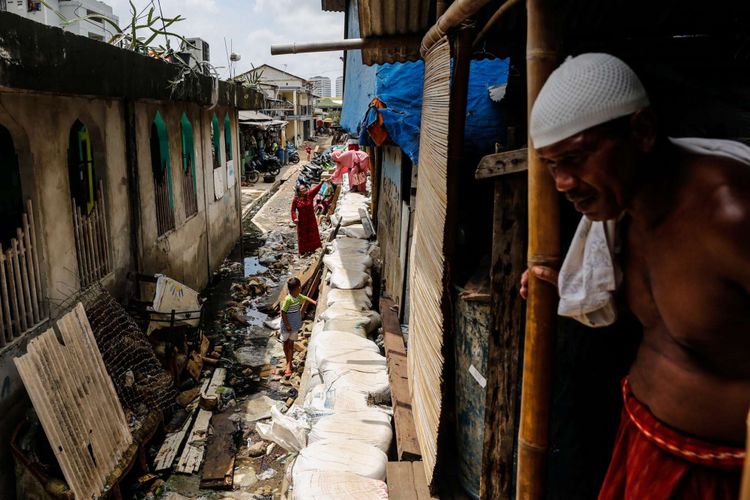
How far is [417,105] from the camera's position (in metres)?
4.75

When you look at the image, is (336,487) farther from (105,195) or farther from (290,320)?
(105,195)

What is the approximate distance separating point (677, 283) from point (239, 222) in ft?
45.8

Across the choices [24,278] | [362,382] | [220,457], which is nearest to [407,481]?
[362,382]

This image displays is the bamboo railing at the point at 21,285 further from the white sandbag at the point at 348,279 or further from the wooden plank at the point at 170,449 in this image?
the white sandbag at the point at 348,279

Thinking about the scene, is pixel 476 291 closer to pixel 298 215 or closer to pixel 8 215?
pixel 8 215

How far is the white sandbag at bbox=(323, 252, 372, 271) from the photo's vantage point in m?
8.60

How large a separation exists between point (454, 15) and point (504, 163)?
794 millimetres

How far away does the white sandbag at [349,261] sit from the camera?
8602mm

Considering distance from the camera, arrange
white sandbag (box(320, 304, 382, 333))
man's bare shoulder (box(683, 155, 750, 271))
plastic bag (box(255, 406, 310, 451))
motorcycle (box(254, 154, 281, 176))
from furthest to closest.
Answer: motorcycle (box(254, 154, 281, 176)), white sandbag (box(320, 304, 382, 333)), plastic bag (box(255, 406, 310, 451)), man's bare shoulder (box(683, 155, 750, 271))

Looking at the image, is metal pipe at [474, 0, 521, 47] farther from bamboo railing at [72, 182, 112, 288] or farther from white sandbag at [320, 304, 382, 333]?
bamboo railing at [72, 182, 112, 288]

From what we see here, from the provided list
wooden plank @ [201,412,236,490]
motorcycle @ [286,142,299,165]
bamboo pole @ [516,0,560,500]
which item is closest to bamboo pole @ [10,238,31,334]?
wooden plank @ [201,412,236,490]

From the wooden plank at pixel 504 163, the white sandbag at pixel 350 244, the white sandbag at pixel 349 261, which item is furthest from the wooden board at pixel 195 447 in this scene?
the wooden plank at pixel 504 163

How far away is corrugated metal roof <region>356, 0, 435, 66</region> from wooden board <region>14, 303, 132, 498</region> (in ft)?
11.8

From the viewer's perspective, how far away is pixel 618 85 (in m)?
1.40
